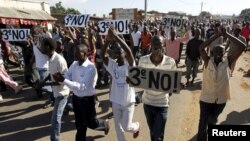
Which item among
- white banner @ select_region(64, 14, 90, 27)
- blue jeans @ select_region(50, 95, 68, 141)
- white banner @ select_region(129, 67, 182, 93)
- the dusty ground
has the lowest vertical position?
the dusty ground

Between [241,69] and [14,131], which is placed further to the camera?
[241,69]

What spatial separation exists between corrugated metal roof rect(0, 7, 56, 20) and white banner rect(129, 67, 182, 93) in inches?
714

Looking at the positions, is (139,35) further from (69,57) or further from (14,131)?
(14,131)

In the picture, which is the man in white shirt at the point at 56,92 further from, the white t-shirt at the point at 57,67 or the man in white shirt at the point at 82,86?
the man in white shirt at the point at 82,86

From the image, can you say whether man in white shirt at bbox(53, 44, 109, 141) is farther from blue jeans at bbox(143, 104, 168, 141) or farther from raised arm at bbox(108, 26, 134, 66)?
blue jeans at bbox(143, 104, 168, 141)

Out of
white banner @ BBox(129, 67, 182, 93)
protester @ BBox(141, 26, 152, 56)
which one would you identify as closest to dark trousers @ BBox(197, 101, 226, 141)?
white banner @ BBox(129, 67, 182, 93)

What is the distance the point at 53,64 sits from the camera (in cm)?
604

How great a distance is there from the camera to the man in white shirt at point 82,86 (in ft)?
17.8

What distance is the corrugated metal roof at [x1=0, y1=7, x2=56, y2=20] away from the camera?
74.1ft

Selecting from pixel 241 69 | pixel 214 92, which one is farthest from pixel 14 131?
pixel 241 69

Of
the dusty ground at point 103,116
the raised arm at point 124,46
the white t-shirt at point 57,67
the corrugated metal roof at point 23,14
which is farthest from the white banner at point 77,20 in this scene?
the corrugated metal roof at point 23,14

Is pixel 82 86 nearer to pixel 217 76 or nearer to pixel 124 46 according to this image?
pixel 124 46

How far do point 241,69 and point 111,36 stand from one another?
431 inches

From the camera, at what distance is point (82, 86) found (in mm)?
5379
